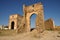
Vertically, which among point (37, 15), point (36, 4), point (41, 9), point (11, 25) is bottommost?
point (11, 25)

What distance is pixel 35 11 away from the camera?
14.1 m

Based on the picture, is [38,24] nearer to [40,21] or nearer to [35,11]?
[40,21]

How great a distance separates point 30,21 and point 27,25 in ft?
2.82

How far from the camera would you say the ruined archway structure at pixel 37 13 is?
41.5 ft

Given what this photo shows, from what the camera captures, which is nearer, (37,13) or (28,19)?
(37,13)

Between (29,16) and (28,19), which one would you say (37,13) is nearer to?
(29,16)

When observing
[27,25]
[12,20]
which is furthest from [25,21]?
[12,20]

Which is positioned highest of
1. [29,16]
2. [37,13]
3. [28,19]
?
[37,13]

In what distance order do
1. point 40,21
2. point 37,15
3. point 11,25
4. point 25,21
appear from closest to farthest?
point 40,21 → point 37,15 → point 25,21 → point 11,25

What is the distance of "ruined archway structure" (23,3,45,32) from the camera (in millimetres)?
12652

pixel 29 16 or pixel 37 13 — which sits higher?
pixel 37 13

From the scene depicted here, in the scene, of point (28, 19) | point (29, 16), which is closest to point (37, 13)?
point (29, 16)

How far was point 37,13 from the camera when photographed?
1376cm

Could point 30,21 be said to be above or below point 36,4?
below
